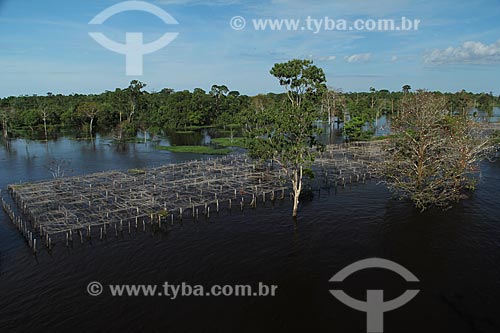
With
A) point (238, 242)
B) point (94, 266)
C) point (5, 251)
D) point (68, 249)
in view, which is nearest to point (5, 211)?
point (5, 251)

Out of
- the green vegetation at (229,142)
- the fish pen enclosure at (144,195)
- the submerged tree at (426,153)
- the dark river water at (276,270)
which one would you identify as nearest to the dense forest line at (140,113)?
the green vegetation at (229,142)

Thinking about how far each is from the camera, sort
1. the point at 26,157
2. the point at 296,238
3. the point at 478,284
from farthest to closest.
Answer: the point at 26,157
the point at 296,238
the point at 478,284

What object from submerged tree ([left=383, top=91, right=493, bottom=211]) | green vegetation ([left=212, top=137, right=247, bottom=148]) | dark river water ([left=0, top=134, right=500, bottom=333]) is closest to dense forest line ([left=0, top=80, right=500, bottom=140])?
green vegetation ([left=212, top=137, right=247, bottom=148])

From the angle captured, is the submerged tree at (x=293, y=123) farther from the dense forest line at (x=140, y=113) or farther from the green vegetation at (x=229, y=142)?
the dense forest line at (x=140, y=113)

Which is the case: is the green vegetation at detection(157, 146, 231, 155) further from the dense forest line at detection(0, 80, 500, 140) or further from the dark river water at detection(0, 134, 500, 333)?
the dark river water at detection(0, 134, 500, 333)

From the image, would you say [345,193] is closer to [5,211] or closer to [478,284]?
[478,284]

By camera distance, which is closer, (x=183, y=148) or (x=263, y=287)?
(x=263, y=287)

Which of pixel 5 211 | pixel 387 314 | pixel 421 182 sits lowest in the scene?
pixel 387 314
